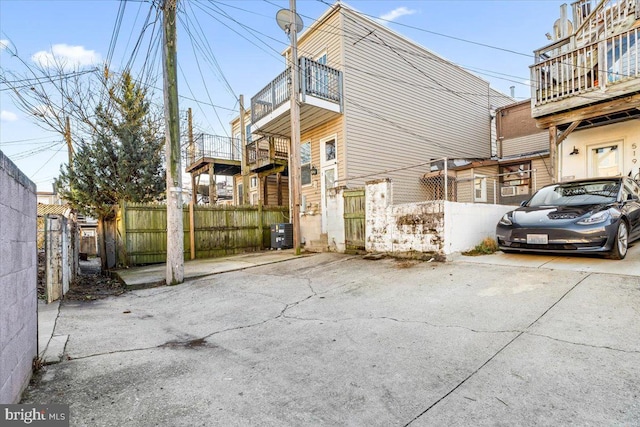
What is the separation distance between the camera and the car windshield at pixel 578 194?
5829 mm

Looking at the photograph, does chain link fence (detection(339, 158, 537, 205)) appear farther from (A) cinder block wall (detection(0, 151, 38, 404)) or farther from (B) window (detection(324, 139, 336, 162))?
(A) cinder block wall (detection(0, 151, 38, 404))

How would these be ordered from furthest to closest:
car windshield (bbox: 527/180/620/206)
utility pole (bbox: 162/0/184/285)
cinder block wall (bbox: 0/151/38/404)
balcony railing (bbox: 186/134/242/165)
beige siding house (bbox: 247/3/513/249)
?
1. balcony railing (bbox: 186/134/242/165)
2. beige siding house (bbox: 247/3/513/249)
3. utility pole (bbox: 162/0/184/285)
4. car windshield (bbox: 527/180/620/206)
5. cinder block wall (bbox: 0/151/38/404)

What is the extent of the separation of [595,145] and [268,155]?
38.8ft

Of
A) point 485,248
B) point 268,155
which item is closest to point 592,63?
point 485,248

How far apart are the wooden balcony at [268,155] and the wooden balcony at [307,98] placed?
1467 millimetres

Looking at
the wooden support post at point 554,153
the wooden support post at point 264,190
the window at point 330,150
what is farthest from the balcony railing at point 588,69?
the wooden support post at point 264,190

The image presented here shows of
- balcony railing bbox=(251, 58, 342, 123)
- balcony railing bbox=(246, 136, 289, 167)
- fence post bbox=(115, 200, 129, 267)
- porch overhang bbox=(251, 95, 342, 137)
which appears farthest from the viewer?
balcony railing bbox=(246, 136, 289, 167)

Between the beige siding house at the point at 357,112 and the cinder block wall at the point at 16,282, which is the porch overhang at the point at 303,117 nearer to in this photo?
the beige siding house at the point at 357,112

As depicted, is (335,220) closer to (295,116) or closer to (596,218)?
(295,116)

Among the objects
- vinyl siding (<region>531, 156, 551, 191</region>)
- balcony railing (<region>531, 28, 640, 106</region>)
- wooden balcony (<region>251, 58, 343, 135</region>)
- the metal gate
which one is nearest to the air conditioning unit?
vinyl siding (<region>531, 156, 551, 191</region>)

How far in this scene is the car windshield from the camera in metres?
5.83

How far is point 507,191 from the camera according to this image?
1420cm

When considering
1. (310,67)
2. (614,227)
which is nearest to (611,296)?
(614,227)

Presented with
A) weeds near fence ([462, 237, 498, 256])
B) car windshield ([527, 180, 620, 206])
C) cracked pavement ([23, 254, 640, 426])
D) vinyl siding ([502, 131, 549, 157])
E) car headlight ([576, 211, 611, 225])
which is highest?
A: vinyl siding ([502, 131, 549, 157])
